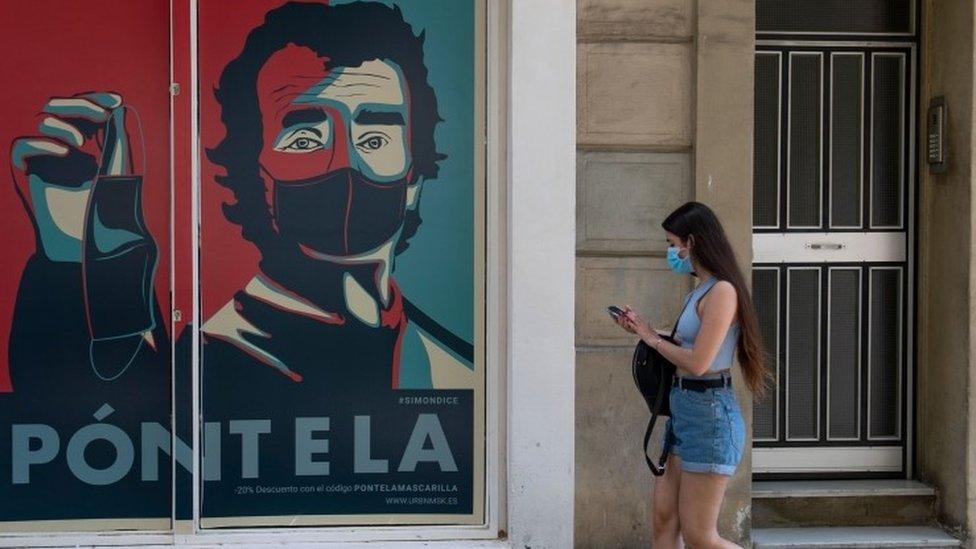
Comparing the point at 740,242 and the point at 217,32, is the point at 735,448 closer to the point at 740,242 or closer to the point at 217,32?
the point at 740,242

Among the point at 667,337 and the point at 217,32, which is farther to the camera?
the point at 217,32

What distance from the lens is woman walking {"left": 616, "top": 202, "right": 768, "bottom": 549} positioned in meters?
5.14

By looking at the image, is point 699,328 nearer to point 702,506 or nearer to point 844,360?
point 702,506

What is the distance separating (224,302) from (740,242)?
2618mm

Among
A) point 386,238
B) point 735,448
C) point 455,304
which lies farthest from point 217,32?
point 735,448

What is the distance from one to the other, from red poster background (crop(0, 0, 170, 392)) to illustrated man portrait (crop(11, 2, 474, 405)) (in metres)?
0.06

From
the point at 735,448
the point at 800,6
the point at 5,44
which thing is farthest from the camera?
the point at 800,6

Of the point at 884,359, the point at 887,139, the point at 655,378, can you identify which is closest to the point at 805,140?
the point at 887,139

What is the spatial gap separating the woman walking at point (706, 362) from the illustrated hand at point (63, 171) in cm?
290

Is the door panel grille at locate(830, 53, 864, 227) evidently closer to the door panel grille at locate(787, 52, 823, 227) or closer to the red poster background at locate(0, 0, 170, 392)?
the door panel grille at locate(787, 52, 823, 227)

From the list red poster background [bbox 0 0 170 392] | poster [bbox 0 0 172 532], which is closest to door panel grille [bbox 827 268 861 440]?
poster [bbox 0 0 172 532]

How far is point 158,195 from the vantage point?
656cm

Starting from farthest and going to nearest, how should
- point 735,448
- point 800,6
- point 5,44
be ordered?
point 800,6 → point 5,44 → point 735,448

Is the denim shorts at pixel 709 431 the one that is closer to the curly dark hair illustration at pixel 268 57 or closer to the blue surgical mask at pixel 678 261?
the blue surgical mask at pixel 678 261
